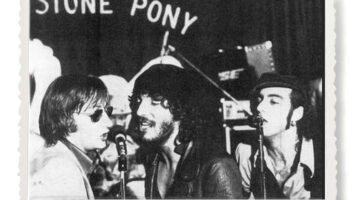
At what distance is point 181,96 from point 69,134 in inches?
8.8

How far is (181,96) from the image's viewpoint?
91 cm

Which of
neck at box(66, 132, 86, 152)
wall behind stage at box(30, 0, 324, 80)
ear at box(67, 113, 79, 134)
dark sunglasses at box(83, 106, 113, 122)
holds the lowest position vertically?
neck at box(66, 132, 86, 152)

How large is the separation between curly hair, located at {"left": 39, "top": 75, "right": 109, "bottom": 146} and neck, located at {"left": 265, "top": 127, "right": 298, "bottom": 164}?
32 centimetres

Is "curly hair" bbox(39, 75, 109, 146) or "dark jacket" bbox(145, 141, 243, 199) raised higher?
"curly hair" bbox(39, 75, 109, 146)

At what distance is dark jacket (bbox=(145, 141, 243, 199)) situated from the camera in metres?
0.91

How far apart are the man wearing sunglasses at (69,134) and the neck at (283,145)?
31cm

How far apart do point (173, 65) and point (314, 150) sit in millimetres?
306

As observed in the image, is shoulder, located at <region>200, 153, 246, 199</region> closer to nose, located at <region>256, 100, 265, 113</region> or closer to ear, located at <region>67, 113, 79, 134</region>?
nose, located at <region>256, 100, 265, 113</region>

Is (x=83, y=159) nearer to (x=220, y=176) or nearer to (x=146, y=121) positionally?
(x=146, y=121)

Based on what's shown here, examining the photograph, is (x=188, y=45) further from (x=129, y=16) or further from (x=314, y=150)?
(x=314, y=150)

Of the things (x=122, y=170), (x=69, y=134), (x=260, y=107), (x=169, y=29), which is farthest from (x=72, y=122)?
(x=260, y=107)

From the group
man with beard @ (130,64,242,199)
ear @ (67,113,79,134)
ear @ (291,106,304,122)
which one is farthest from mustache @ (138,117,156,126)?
ear @ (291,106,304,122)

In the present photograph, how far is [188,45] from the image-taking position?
914mm
